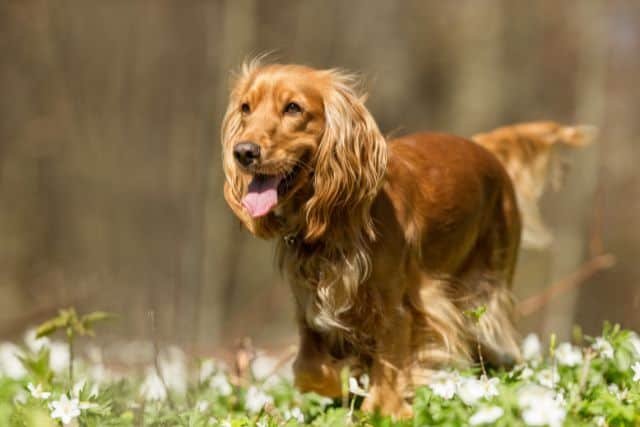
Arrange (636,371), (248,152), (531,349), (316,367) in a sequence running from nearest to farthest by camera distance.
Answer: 1. (636,371)
2. (248,152)
3. (316,367)
4. (531,349)

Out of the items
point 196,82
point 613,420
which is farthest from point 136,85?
point 613,420

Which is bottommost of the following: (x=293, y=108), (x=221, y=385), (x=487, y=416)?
(x=221, y=385)

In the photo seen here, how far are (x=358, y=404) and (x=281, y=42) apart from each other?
35.1 ft

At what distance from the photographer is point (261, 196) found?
3965 mm

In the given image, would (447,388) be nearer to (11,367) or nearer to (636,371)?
(636,371)

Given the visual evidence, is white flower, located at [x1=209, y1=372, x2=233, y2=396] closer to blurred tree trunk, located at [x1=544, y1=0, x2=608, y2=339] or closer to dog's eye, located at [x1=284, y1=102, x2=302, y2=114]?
dog's eye, located at [x1=284, y1=102, x2=302, y2=114]

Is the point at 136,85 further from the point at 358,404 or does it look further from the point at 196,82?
the point at 358,404

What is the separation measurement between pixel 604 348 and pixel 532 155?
83.5 inches

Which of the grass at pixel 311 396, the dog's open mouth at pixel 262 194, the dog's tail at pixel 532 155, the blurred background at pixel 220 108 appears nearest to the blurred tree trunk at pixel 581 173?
the blurred background at pixel 220 108

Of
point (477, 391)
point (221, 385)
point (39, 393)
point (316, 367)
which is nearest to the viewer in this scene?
point (477, 391)

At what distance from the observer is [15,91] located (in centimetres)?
1516

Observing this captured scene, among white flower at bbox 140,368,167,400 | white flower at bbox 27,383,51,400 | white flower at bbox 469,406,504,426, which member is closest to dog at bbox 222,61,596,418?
white flower at bbox 140,368,167,400

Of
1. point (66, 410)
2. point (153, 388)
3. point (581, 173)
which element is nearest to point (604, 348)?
point (153, 388)

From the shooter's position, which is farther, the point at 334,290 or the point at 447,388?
the point at 334,290
